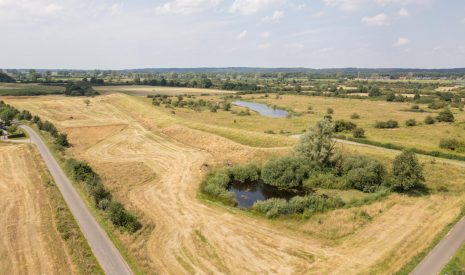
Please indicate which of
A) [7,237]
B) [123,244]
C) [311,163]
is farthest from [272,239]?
[7,237]

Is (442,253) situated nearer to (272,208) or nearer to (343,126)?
(272,208)

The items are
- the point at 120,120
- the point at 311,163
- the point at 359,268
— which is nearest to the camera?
the point at 359,268

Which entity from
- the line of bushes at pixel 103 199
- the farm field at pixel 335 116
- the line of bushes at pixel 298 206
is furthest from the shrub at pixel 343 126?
the line of bushes at pixel 103 199

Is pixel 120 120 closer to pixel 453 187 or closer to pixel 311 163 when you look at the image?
pixel 311 163

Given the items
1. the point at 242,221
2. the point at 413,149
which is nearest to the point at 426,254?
the point at 242,221

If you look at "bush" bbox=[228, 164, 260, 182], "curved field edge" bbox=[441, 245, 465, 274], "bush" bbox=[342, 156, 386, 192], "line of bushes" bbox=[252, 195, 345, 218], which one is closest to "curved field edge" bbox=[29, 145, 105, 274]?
"line of bushes" bbox=[252, 195, 345, 218]

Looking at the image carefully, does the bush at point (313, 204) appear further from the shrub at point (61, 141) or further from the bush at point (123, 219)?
the shrub at point (61, 141)

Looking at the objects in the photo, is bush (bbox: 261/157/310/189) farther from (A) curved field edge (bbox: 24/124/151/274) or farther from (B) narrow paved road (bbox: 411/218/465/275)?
(A) curved field edge (bbox: 24/124/151/274)
